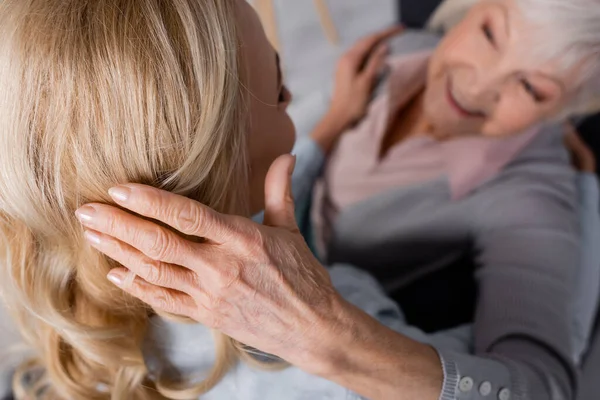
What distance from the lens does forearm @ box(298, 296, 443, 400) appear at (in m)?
0.62

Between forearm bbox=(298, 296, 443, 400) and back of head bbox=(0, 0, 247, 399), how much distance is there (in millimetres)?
212

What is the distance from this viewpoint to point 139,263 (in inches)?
21.1

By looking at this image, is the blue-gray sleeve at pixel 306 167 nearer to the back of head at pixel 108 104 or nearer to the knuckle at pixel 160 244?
the back of head at pixel 108 104

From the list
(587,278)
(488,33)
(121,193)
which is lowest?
(587,278)

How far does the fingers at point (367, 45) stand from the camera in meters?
1.36

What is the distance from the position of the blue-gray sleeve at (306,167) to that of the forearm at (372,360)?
0.55m

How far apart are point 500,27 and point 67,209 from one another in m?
0.83

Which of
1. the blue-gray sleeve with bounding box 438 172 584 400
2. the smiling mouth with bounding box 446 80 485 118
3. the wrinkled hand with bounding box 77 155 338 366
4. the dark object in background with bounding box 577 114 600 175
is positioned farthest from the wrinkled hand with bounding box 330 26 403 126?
the wrinkled hand with bounding box 77 155 338 366

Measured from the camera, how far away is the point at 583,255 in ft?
3.60

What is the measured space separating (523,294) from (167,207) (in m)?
0.67

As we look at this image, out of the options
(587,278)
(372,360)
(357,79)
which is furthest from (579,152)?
(372,360)

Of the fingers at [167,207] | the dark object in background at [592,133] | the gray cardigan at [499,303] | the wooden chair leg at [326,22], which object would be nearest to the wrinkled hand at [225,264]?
the fingers at [167,207]

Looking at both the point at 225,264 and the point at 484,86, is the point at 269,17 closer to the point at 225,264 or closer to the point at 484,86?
the point at 484,86

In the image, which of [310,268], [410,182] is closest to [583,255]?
[410,182]
